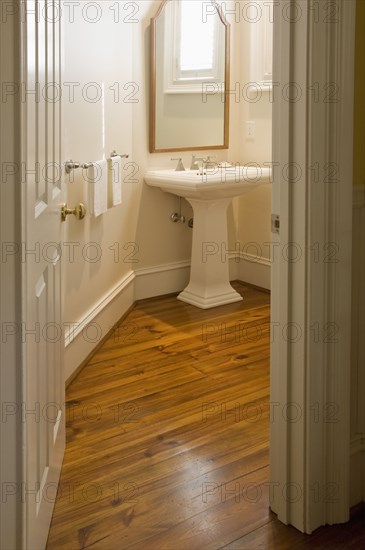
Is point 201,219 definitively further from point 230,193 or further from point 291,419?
point 291,419

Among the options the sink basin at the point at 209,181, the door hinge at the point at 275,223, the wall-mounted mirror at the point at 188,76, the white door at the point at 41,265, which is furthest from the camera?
the wall-mounted mirror at the point at 188,76

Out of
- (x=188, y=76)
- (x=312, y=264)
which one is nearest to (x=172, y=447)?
(x=312, y=264)

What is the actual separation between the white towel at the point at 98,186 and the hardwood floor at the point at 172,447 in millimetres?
775

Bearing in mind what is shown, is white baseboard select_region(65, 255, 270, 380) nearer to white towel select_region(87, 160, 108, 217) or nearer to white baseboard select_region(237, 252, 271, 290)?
white baseboard select_region(237, 252, 271, 290)

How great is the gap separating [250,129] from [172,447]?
2.83m

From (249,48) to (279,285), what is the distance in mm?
3086

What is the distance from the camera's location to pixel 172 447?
93.2 inches

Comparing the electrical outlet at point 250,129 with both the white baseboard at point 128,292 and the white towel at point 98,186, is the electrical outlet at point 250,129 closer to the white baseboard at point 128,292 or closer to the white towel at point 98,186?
the white baseboard at point 128,292

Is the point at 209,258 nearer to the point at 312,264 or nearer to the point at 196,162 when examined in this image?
the point at 196,162

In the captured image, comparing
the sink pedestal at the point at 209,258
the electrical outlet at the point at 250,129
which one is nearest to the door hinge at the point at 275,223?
the sink pedestal at the point at 209,258

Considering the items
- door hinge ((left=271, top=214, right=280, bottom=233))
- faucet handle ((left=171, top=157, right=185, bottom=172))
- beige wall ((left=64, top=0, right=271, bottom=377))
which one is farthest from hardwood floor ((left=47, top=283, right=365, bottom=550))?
faucet handle ((left=171, top=157, right=185, bottom=172))

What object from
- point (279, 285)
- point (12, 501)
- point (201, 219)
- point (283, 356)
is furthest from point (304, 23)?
point (201, 219)

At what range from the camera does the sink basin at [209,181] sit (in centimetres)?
385

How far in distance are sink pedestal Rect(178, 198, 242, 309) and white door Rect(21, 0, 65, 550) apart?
2.17 meters
